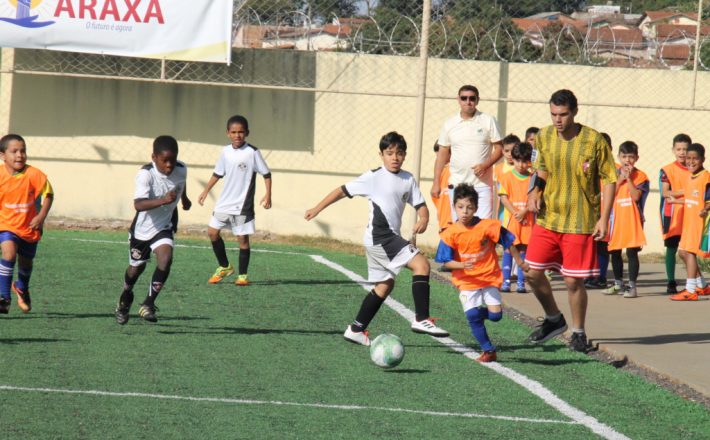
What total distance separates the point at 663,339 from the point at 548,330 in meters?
1.24

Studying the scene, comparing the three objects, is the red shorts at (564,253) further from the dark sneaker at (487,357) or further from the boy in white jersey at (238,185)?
the boy in white jersey at (238,185)

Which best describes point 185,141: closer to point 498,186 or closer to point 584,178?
point 498,186

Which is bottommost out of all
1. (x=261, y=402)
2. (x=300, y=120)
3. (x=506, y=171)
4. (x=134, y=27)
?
(x=261, y=402)

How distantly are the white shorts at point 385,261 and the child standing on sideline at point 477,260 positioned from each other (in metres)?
0.45

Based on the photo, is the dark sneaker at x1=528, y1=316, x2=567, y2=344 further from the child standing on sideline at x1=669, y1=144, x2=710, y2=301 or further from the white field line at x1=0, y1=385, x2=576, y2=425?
the child standing on sideline at x1=669, y1=144, x2=710, y2=301

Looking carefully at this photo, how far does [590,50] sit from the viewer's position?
16.5 metres

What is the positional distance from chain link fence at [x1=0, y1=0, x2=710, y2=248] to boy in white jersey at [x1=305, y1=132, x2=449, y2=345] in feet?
24.1

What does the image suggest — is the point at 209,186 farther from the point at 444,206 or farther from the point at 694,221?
the point at 694,221

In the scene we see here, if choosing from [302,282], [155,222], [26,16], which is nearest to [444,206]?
[302,282]

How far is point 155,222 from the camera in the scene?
9516 mm

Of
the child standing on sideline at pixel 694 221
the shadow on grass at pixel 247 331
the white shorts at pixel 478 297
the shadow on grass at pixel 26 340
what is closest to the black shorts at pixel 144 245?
the shadow on grass at pixel 247 331

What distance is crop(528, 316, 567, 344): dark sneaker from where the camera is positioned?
30.0 feet

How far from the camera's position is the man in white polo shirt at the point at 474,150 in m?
12.2

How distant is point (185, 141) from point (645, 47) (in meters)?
6.65
